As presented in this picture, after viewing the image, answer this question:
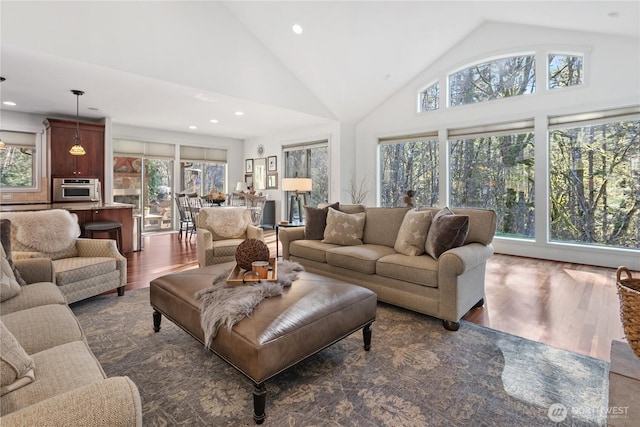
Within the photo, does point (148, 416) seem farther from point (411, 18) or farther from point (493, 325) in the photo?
point (411, 18)

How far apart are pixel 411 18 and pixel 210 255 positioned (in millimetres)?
4273

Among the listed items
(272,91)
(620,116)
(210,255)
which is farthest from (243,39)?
(620,116)

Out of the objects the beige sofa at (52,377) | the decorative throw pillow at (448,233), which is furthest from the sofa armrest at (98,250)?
the decorative throw pillow at (448,233)

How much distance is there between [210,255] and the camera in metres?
3.83

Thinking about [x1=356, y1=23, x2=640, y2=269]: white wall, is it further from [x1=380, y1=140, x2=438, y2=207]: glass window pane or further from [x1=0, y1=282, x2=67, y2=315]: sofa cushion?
[x1=0, y1=282, x2=67, y2=315]: sofa cushion

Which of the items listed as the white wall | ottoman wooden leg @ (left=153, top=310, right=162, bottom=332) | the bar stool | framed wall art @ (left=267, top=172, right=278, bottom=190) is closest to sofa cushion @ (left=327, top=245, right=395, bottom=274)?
ottoman wooden leg @ (left=153, top=310, right=162, bottom=332)

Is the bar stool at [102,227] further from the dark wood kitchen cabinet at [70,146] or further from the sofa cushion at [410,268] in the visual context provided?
the sofa cushion at [410,268]

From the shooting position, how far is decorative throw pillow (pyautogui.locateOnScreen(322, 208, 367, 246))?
3.56 m

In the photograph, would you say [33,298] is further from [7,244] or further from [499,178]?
[499,178]

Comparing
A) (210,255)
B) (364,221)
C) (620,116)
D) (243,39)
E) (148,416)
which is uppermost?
(243,39)

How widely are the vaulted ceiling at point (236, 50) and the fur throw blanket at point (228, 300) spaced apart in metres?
3.37

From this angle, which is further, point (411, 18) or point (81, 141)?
point (81, 141)

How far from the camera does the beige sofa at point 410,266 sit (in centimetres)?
249

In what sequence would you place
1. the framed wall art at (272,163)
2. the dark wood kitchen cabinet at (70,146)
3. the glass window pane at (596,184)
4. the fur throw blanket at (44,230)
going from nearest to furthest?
the fur throw blanket at (44,230) → the glass window pane at (596,184) → the dark wood kitchen cabinet at (70,146) → the framed wall art at (272,163)
